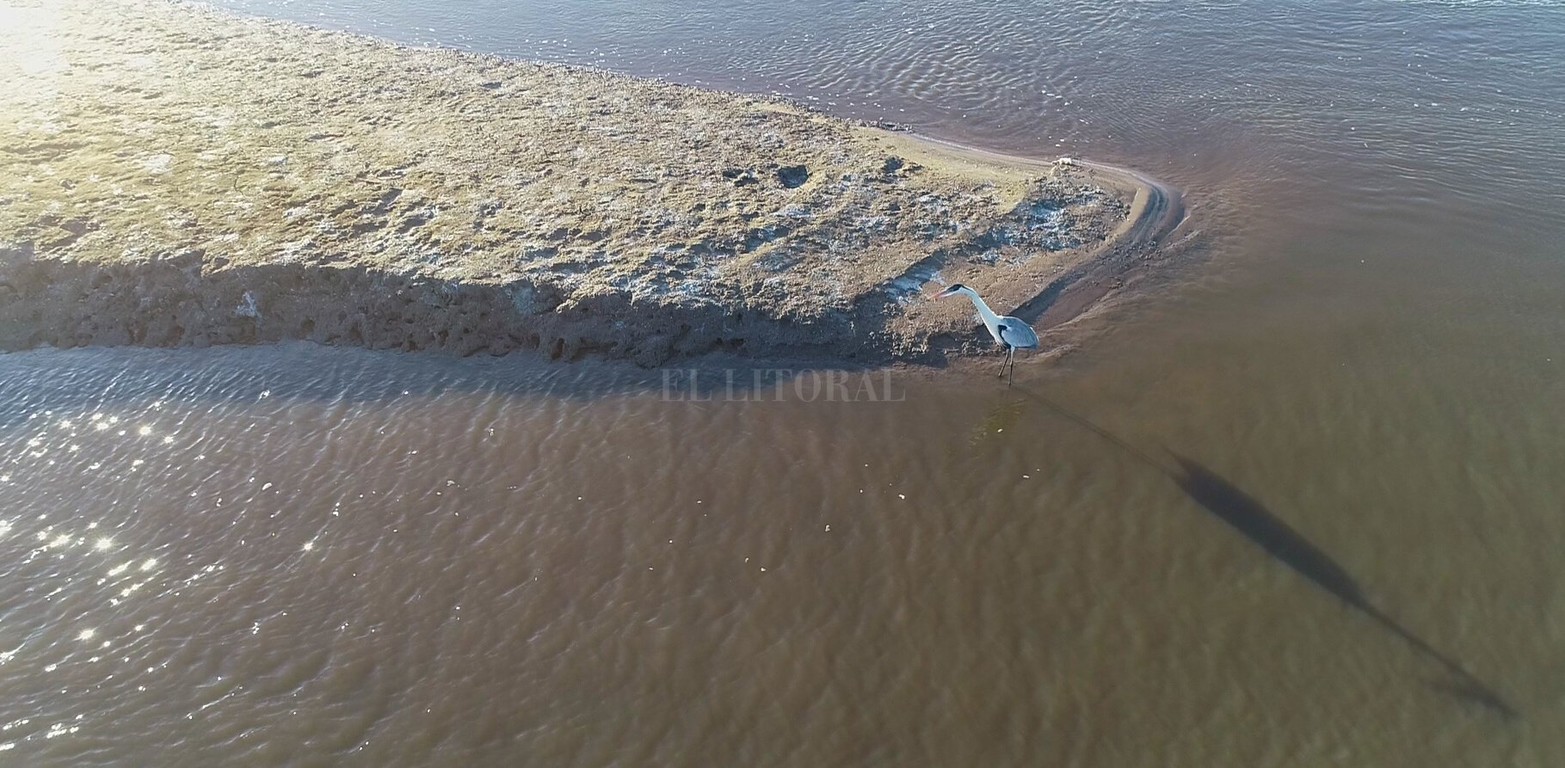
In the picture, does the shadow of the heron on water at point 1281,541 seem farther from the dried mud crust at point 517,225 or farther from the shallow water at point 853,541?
the dried mud crust at point 517,225

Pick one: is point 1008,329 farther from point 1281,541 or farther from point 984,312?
point 1281,541

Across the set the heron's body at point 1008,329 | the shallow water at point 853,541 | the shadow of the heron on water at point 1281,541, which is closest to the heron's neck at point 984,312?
the heron's body at point 1008,329

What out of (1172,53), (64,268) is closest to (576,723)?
(64,268)

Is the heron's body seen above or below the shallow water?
above

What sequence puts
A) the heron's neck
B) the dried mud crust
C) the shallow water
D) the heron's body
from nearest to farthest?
1. the shallow water
2. the heron's body
3. the heron's neck
4. the dried mud crust

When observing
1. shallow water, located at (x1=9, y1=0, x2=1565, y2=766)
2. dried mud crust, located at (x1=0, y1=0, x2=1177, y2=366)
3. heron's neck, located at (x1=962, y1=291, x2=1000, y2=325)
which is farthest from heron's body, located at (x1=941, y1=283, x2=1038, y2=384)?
dried mud crust, located at (x1=0, y1=0, x2=1177, y2=366)

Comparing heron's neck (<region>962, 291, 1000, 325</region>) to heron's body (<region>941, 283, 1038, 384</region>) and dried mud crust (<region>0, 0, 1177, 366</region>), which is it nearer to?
heron's body (<region>941, 283, 1038, 384</region>)

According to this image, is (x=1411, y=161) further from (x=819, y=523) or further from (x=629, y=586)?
(x=629, y=586)
